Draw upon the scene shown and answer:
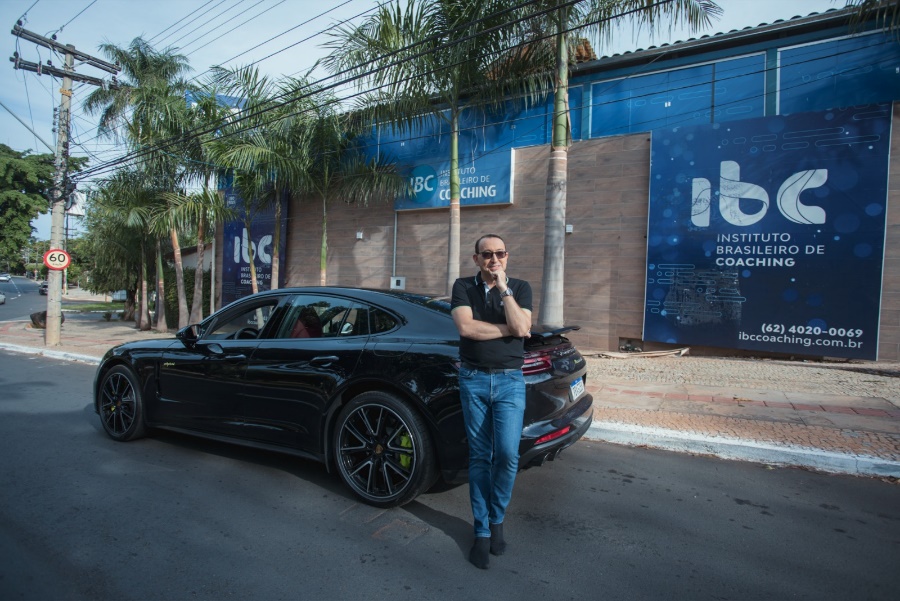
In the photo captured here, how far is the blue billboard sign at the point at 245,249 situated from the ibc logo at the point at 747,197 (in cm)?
1107

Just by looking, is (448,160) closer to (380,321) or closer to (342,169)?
(342,169)

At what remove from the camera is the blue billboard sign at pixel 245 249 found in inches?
628

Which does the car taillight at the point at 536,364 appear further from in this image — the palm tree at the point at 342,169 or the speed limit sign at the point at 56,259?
the speed limit sign at the point at 56,259

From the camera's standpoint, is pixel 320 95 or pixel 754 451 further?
pixel 320 95

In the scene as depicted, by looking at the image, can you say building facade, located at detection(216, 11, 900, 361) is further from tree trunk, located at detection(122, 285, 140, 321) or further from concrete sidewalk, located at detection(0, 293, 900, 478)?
tree trunk, located at detection(122, 285, 140, 321)

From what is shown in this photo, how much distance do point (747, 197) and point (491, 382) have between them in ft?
27.0

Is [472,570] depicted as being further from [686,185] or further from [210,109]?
[210,109]

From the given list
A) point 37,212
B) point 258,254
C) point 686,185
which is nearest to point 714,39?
point 686,185

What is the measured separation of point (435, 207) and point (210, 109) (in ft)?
21.7

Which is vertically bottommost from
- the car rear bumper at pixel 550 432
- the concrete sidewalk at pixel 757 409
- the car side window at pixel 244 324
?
the concrete sidewalk at pixel 757 409

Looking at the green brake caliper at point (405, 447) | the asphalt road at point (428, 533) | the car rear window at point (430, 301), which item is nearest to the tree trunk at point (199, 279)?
the asphalt road at point (428, 533)

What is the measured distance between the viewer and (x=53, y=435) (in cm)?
536

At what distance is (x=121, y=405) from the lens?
16.9 ft

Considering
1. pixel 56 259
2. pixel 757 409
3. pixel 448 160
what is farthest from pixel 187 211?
pixel 757 409
